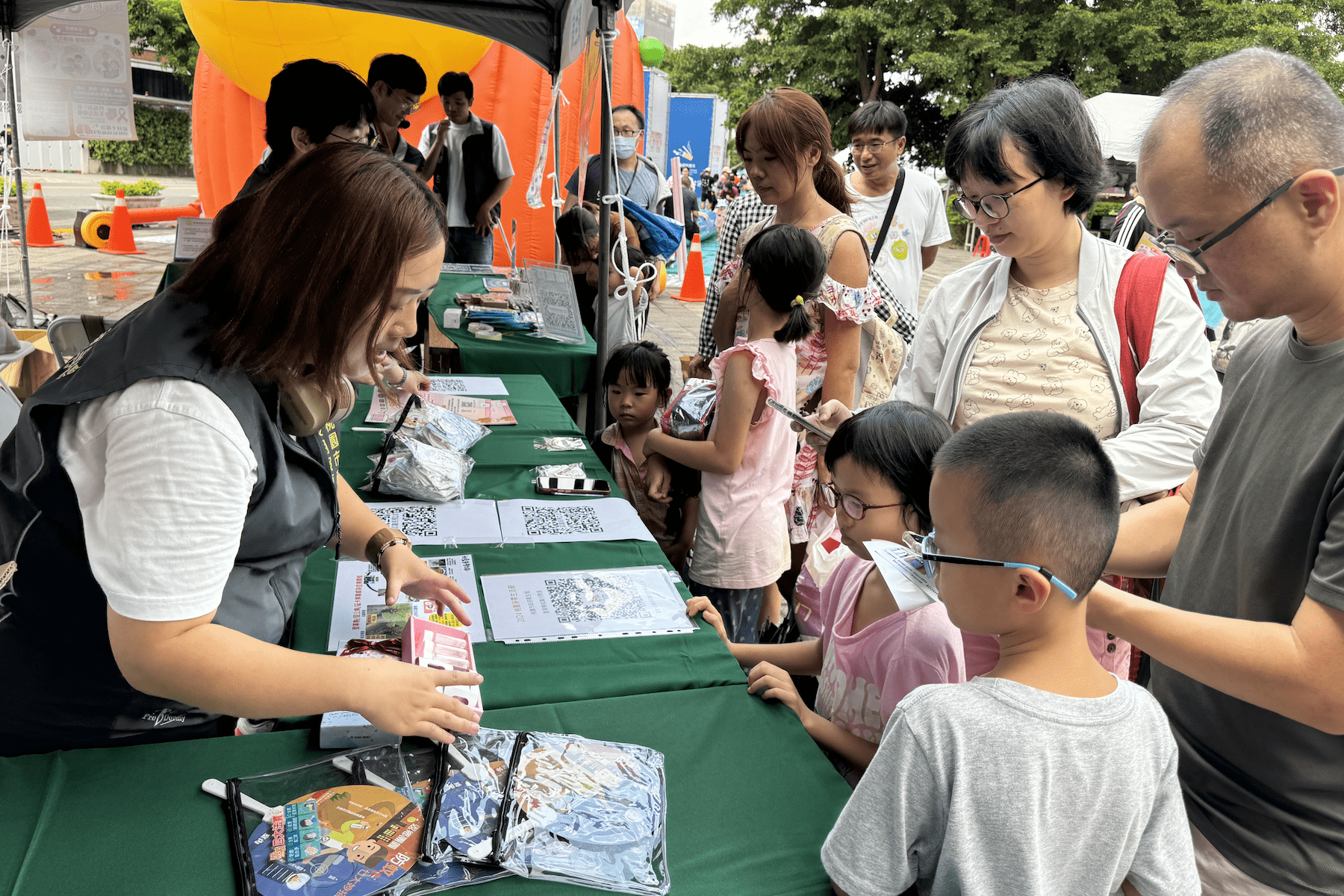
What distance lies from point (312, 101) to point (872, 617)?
260cm

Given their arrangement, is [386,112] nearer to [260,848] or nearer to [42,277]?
[260,848]

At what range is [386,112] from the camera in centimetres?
452

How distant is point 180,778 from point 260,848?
0.20 meters

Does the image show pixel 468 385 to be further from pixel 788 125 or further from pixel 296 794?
pixel 296 794

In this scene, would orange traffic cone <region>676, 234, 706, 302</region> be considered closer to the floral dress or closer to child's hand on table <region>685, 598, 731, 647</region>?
the floral dress

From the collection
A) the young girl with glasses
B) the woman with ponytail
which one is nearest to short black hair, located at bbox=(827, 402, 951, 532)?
the young girl with glasses

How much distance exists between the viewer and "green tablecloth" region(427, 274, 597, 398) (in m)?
3.62

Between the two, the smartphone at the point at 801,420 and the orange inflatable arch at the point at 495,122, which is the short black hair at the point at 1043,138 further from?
the orange inflatable arch at the point at 495,122

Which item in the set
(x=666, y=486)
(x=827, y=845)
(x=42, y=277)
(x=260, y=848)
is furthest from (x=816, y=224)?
(x=42, y=277)

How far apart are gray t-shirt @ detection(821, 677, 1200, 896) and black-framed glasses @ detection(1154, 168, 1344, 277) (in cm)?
53

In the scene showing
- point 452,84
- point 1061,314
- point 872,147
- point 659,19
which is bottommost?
point 1061,314

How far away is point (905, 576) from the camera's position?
1.14 meters

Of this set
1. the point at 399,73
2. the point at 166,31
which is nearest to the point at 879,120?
the point at 399,73

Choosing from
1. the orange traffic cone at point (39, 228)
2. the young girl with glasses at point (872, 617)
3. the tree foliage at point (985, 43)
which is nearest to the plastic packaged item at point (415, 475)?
the young girl with glasses at point (872, 617)
